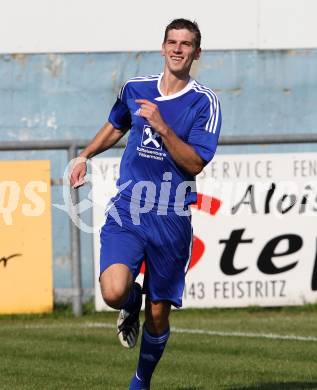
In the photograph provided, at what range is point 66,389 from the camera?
761 cm

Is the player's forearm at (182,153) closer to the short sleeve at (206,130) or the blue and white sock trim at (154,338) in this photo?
the short sleeve at (206,130)

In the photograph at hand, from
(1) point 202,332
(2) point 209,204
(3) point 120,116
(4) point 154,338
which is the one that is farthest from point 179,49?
(2) point 209,204

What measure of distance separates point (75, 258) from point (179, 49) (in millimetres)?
5381

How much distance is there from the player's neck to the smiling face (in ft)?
0.23

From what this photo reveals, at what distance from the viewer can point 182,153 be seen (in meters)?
6.77

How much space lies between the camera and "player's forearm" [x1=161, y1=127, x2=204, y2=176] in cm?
667

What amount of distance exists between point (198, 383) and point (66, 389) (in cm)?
91

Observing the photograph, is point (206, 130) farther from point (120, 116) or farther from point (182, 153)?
point (120, 116)

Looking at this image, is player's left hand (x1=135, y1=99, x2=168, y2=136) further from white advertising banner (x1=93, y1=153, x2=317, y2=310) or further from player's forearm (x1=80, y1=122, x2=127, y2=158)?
white advertising banner (x1=93, y1=153, x2=317, y2=310)

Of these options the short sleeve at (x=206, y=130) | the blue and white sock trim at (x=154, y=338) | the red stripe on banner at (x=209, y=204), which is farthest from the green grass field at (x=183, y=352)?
the short sleeve at (x=206, y=130)

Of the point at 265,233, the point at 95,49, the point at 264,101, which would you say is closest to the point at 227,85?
the point at 264,101

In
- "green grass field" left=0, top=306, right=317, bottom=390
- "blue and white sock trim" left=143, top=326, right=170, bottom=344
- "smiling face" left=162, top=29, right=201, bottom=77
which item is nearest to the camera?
"smiling face" left=162, top=29, right=201, bottom=77

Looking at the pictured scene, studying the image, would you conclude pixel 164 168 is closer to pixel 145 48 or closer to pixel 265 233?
pixel 265 233

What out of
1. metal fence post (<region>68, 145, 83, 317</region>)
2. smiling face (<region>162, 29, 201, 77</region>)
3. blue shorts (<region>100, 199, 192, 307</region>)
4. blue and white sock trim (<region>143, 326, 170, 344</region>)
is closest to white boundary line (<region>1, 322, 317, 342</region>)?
metal fence post (<region>68, 145, 83, 317</region>)
